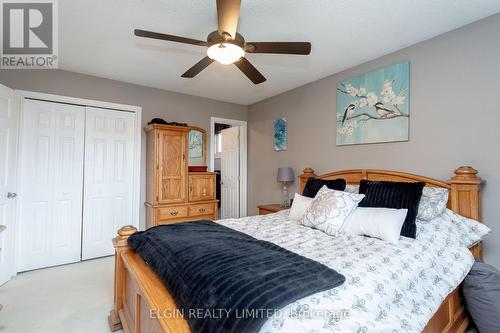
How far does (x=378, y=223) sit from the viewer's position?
1869 mm

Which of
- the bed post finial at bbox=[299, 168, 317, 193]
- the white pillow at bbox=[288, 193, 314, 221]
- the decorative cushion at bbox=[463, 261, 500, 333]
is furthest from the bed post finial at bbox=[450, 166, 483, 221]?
the bed post finial at bbox=[299, 168, 317, 193]

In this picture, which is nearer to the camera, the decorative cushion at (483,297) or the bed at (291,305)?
the bed at (291,305)

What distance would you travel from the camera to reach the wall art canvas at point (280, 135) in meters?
3.98

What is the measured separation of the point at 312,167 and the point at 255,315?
2852 mm

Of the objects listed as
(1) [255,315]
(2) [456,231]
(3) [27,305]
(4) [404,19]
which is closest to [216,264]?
(1) [255,315]

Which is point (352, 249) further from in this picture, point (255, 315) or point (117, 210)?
point (117, 210)

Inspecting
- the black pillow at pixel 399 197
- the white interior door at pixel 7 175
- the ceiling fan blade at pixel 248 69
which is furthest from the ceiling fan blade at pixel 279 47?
the white interior door at pixel 7 175

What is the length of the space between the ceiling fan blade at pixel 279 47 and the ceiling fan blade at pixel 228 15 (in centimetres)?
18

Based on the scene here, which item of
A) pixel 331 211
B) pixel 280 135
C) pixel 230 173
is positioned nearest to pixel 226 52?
pixel 331 211

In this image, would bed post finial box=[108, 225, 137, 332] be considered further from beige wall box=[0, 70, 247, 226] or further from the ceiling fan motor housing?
beige wall box=[0, 70, 247, 226]

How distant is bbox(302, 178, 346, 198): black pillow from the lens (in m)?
2.65

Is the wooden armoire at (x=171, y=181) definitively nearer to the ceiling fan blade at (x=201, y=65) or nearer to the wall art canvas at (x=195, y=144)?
the wall art canvas at (x=195, y=144)

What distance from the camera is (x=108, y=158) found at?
3.48m

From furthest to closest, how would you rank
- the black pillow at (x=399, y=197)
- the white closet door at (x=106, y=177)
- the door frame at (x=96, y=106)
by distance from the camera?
the white closet door at (x=106, y=177), the door frame at (x=96, y=106), the black pillow at (x=399, y=197)
